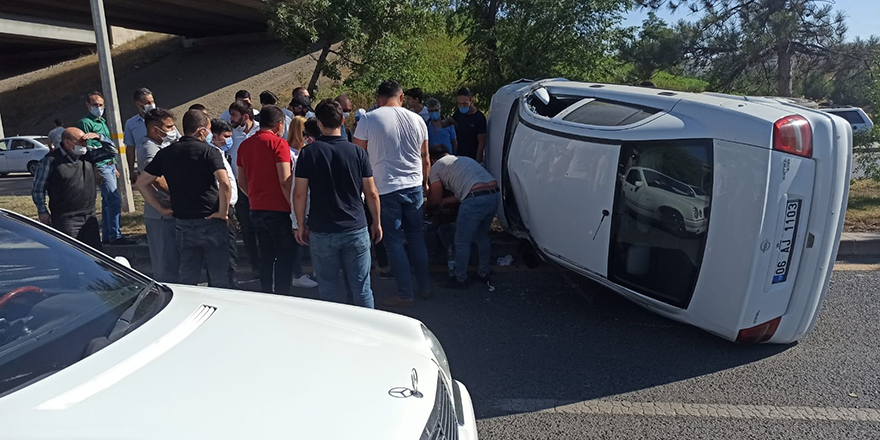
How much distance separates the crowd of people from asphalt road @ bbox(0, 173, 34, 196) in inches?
365

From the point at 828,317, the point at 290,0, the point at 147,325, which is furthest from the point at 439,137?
the point at 290,0

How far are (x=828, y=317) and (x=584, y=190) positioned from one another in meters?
2.24

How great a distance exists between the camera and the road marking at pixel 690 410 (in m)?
3.47

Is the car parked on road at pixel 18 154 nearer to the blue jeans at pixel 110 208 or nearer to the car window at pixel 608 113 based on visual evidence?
the blue jeans at pixel 110 208

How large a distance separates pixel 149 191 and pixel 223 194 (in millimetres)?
610

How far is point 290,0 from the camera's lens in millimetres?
15438

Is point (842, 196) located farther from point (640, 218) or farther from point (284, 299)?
point (284, 299)

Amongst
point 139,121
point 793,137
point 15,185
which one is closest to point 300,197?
point 793,137

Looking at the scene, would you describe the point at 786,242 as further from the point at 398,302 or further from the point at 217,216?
the point at 217,216

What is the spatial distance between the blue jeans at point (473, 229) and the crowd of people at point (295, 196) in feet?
0.03

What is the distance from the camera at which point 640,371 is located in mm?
4090

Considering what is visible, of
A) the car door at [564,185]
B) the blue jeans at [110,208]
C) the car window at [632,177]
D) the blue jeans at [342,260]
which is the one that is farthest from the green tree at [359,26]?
the car window at [632,177]

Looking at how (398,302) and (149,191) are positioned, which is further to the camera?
(398,302)

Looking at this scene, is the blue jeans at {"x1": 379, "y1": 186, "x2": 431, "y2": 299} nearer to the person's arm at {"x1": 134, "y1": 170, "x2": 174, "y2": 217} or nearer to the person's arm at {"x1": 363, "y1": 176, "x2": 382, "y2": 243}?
the person's arm at {"x1": 363, "y1": 176, "x2": 382, "y2": 243}
